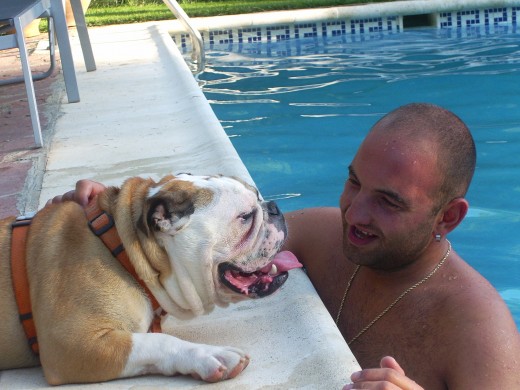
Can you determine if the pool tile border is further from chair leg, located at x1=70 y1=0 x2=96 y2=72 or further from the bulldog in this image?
the bulldog

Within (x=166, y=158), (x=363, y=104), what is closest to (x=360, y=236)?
(x=166, y=158)

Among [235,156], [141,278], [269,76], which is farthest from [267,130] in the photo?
[141,278]

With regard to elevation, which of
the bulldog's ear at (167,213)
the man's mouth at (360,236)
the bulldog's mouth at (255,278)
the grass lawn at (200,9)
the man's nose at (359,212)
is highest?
the bulldog's ear at (167,213)

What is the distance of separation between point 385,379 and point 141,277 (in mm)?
944

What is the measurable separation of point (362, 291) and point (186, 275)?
2.73 feet

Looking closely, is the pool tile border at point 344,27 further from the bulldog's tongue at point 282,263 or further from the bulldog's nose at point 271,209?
the bulldog's nose at point 271,209

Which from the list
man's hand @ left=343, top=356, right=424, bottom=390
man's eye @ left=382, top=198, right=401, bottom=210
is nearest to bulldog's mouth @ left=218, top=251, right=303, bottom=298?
man's eye @ left=382, top=198, right=401, bottom=210

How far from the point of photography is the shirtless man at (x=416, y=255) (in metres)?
3.08

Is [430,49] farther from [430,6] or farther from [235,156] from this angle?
[235,156]

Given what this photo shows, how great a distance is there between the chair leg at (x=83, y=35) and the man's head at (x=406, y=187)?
5338 millimetres

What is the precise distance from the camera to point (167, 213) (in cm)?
302

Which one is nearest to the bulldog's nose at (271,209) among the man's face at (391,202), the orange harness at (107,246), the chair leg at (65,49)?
the man's face at (391,202)

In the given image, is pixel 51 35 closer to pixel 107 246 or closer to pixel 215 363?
pixel 107 246

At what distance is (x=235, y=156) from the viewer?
5.12m
